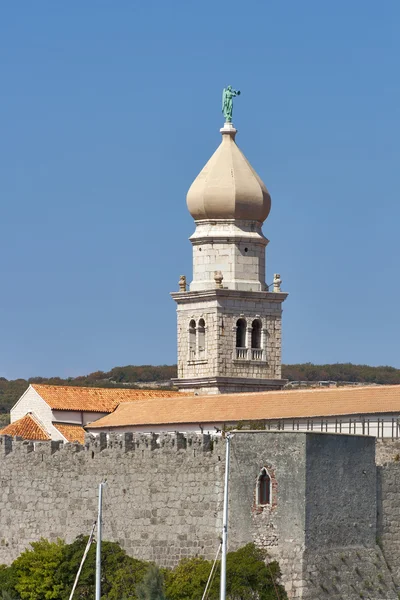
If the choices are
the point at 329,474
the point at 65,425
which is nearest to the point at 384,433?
the point at 329,474

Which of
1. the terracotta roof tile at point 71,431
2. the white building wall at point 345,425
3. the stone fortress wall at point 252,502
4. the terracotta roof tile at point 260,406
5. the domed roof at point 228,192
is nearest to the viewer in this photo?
the stone fortress wall at point 252,502

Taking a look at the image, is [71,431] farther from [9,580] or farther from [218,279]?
[9,580]

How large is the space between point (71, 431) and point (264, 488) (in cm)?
2021

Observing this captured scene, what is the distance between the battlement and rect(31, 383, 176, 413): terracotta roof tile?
847 cm

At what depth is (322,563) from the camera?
211 ft

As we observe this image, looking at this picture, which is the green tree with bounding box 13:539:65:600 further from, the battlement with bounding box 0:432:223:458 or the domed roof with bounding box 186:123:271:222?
the domed roof with bounding box 186:123:271:222

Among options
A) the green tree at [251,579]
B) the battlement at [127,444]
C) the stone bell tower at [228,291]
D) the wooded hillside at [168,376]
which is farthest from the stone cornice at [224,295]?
the wooded hillside at [168,376]

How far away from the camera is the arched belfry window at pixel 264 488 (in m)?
64.2

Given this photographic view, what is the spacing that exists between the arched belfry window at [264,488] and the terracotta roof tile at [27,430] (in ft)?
61.6

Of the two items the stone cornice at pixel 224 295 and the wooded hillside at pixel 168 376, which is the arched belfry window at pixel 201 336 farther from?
the wooded hillside at pixel 168 376

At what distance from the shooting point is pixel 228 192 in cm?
9075

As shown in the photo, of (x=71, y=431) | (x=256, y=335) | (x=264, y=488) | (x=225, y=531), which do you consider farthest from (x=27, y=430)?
(x=225, y=531)

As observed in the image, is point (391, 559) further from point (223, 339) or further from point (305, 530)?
point (223, 339)

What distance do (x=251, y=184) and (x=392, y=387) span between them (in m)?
18.3
